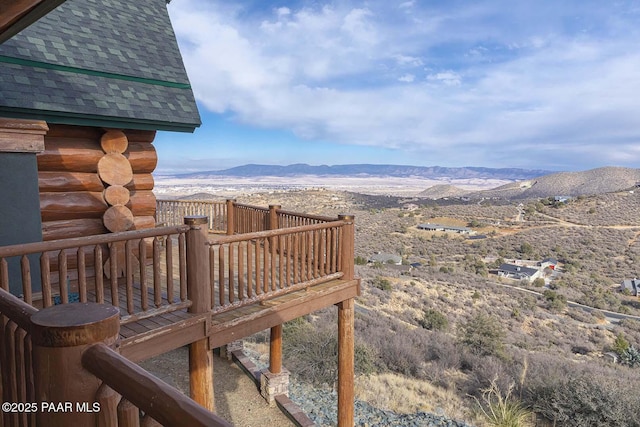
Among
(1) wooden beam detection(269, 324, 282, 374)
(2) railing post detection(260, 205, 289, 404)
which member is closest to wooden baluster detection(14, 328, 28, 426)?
(2) railing post detection(260, 205, 289, 404)

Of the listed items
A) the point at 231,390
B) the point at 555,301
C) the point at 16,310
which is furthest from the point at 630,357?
the point at 16,310

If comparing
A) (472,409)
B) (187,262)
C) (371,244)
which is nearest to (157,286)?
(187,262)

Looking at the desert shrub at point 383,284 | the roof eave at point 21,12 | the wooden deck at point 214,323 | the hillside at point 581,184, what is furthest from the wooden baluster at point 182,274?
the hillside at point 581,184

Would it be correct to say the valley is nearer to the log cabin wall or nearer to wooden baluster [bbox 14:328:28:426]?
the log cabin wall

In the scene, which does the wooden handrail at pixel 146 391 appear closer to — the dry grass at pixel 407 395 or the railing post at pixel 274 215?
the railing post at pixel 274 215

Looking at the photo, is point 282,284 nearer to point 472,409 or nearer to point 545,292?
point 472,409

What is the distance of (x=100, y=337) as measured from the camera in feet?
4.58

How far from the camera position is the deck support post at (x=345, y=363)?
6.54 metres

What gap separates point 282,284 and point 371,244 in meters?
33.4

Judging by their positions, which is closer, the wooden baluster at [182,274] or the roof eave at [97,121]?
the wooden baluster at [182,274]

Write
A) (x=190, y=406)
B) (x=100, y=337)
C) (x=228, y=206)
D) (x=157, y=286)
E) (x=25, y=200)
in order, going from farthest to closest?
(x=228, y=206) < (x=25, y=200) < (x=157, y=286) < (x=100, y=337) < (x=190, y=406)

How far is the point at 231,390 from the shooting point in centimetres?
867

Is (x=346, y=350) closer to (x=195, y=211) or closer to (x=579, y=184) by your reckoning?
(x=195, y=211)

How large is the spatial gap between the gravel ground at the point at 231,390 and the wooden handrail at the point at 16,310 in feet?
19.9
